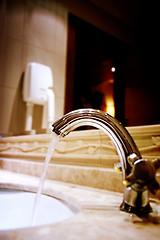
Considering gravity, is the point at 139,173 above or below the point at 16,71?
below

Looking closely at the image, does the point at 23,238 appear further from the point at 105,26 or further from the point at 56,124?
the point at 105,26

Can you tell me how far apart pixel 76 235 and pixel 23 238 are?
0.07 meters

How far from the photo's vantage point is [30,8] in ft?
4.10

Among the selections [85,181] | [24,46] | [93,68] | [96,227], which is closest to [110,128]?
[96,227]

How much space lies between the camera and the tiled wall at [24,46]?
118 centimetres

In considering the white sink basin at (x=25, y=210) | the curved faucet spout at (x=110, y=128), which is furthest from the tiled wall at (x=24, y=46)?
the curved faucet spout at (x=110, y=128)

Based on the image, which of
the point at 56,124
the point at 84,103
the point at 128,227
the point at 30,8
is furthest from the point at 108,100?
the point at 30,8

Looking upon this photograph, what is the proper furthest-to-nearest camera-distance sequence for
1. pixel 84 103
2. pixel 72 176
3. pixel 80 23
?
pixel 80 23, pixel 84 103, pixel 72 176

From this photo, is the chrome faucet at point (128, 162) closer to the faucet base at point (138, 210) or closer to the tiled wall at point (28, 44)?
the faucet base at point (138, 210)

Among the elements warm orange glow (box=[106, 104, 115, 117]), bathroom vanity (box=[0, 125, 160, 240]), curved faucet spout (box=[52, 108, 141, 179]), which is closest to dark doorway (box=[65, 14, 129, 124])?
warm orange glow (box=[106, 104, 115, 117])

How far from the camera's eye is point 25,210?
0.63 meters

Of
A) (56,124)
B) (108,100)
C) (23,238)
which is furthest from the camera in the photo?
(108,100)

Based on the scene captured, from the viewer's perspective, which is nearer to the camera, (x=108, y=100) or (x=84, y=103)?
(x=108, y=100)

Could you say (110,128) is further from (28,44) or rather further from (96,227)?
(28,44)
